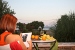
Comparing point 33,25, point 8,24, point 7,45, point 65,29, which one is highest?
point 8,24

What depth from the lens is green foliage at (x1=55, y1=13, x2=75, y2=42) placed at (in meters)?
6.22

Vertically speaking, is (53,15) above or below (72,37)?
above

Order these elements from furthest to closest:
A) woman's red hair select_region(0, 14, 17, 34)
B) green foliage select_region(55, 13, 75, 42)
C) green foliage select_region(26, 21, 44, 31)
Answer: green foliage select_region(55, 13, 75, 42) → green foliage select_region(26, 21, 44, 31) → woman's red hair select_region(0, 14, 17, 34)

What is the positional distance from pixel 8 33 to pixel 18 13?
5085 mm

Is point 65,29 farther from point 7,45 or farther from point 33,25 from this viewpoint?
point 7,45

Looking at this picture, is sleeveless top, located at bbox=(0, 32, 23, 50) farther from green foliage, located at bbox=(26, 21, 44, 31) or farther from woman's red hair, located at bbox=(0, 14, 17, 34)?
green foliage, located at bbox=(26, 21, 44, 31)

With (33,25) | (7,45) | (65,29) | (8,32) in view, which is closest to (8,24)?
(8,32)

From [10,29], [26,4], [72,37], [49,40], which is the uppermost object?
[26,4]

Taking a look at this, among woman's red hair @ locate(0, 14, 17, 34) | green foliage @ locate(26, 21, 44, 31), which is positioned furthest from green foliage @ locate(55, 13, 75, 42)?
woman's red hair @ locate(0, 14, 17, 34)

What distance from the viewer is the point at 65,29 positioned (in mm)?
6246

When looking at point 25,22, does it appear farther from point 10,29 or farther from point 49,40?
point 10,29

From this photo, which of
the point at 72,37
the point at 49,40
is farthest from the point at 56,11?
the point at 49,40

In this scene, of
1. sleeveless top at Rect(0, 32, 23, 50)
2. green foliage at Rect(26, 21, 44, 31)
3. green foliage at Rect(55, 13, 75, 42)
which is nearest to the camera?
sleeveless top at Rect(0, 32, 23, 50)

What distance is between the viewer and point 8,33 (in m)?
1.37
